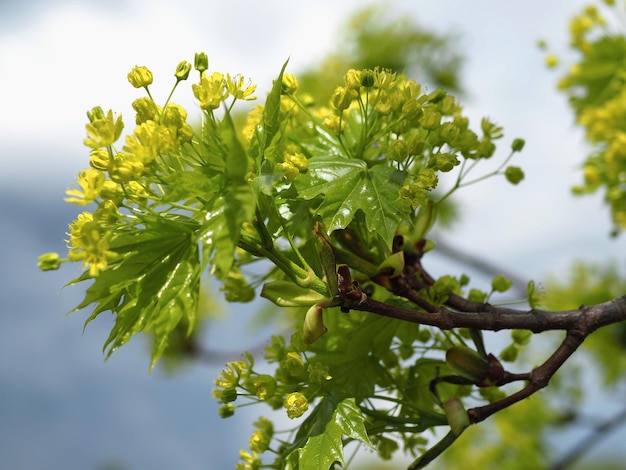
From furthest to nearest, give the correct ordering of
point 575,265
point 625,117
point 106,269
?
point 575,265, point 625,117, point 106,269

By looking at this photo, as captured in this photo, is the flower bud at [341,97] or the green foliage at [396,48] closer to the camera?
the flower bud at [341,97]

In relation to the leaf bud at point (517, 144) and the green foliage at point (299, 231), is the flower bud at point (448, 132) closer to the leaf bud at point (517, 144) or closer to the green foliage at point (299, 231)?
the green foliage at point (299, 231)

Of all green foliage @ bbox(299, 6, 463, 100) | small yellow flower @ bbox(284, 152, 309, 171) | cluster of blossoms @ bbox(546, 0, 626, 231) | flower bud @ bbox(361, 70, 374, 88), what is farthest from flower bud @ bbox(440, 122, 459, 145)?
green foliage @ bbox(299, 6, 463, 100)

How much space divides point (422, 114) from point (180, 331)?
185 inches

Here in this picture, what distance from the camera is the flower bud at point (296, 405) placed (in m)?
1.10

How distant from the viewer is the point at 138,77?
3.69 feet

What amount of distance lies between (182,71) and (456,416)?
27.4 inches

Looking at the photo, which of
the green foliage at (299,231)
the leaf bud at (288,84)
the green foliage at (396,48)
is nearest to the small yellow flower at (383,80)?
the green foliage at (299,231)

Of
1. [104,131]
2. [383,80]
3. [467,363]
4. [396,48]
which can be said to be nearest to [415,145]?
[383,80]

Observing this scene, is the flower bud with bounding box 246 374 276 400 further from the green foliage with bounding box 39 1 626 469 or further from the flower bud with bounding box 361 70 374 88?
the flower bud with bounding box 361 70 374 88

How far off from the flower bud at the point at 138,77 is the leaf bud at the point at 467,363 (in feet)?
2.11

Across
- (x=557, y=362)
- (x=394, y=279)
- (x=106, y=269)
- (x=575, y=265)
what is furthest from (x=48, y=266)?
(x=575, y=265)

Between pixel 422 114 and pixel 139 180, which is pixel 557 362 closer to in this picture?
pixel 422 114

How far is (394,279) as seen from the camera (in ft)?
3.85
